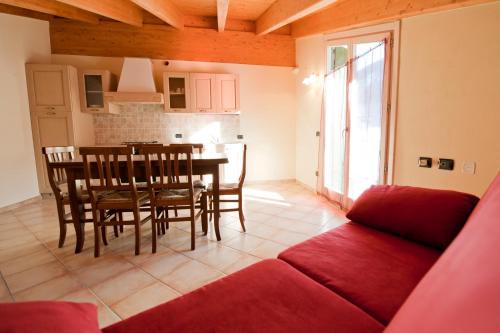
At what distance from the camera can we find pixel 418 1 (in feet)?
9.14

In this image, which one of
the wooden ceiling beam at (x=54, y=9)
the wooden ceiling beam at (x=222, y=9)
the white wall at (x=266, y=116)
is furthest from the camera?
the white wall at (x=266, y=116)

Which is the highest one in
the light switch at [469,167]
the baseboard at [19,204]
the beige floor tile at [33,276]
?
the light switch at [469,167]

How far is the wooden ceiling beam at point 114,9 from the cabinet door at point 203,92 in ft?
4.13

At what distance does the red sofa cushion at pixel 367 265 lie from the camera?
44.0 inches

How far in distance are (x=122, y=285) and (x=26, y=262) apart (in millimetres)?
1078

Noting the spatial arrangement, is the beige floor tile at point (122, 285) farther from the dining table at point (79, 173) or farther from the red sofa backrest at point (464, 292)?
the red sofa backrest at point (464, 292)

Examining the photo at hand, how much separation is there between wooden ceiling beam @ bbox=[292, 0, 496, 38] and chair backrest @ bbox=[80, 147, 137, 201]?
3128 mm

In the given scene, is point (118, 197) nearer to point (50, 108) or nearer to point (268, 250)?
point (268, 250)

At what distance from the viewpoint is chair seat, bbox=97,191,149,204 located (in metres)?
2.53

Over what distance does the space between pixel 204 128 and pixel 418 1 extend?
3.68 metres

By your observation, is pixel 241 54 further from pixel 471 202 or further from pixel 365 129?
pixel 471 202

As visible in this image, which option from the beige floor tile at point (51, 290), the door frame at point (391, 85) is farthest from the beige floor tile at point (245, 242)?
the door frame at point (391, 85)

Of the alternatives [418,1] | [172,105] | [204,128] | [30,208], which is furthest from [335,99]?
[30,208]

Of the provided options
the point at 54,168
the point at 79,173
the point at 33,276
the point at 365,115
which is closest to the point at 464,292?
the point at 33,276
